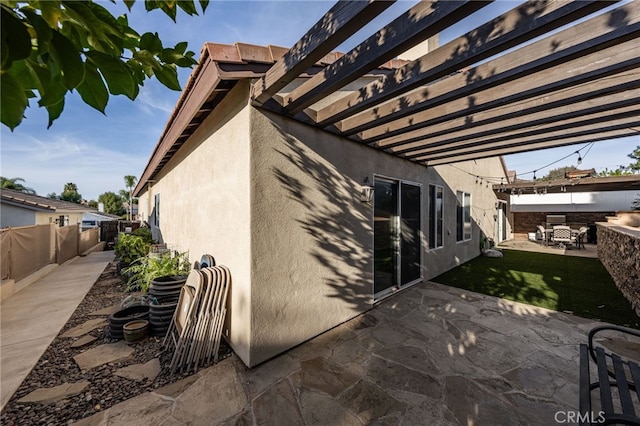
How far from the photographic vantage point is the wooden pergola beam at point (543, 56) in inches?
72.3

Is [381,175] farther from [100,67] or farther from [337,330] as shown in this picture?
[100,67]

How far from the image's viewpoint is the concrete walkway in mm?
3098

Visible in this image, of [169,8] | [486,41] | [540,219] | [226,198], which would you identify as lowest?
[540,219]

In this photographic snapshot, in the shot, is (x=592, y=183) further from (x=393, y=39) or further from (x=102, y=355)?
(x=102, y=355)

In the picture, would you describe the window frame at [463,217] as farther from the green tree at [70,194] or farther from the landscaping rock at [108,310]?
the green tree at [70,194]

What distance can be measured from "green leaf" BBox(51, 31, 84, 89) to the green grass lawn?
7.27 meters

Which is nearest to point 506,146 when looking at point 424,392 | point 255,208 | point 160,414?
point 424,392

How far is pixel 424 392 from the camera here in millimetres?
2729

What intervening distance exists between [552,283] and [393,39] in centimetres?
818

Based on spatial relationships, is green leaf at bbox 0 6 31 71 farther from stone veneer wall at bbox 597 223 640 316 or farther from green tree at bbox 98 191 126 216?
green tree at bbox 98 191 126 216

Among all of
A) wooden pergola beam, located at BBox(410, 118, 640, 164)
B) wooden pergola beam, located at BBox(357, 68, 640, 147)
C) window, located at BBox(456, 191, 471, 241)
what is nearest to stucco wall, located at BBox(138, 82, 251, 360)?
wooden pergola beam, located at BBox(357, 68, 640, 147)

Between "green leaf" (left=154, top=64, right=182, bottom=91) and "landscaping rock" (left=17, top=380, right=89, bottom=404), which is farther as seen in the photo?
"landscaping rock" (left=17, top=380, right=89, bottom=404)

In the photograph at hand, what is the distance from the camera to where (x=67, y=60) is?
67 cm

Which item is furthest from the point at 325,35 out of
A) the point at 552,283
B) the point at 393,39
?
the point at 552,283
